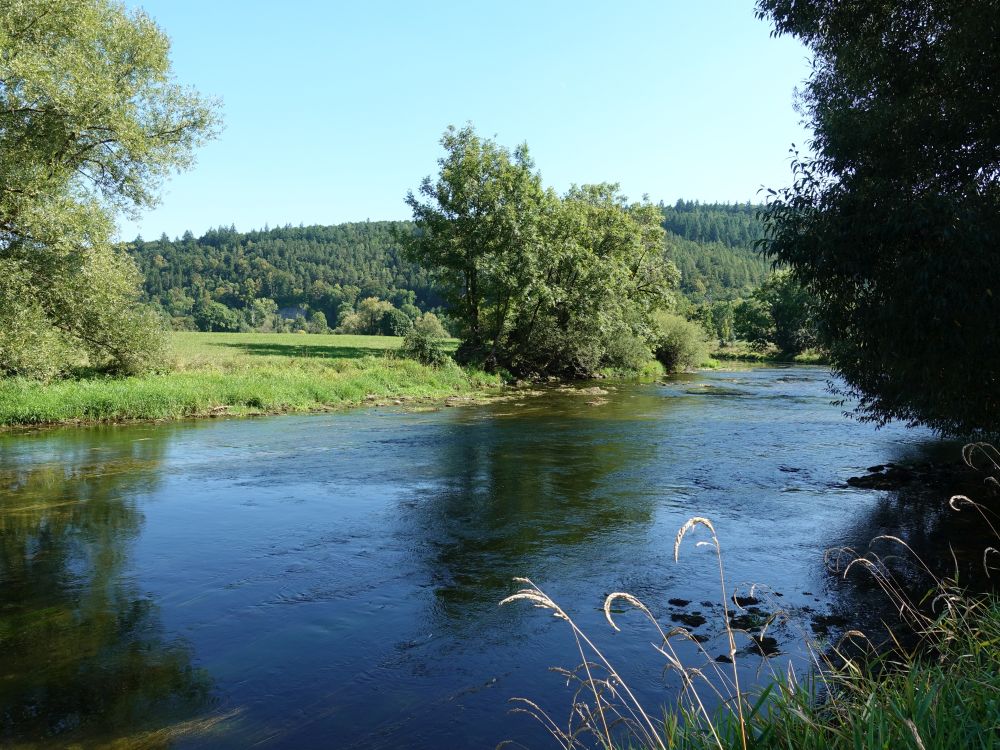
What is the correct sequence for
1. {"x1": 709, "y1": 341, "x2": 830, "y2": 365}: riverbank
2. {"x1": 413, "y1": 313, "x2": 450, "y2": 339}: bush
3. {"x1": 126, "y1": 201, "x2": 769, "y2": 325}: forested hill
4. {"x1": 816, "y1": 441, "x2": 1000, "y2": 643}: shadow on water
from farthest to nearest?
{"x1": 126, "y1": 201, "x2": 769, "y2": 325}: forested hill
{"x1": 709, "y1": 341, "x2": 830, "y2": 365}: riverbank
{"x1": 413, "y1": 313, "x2": 450, "y2": 339}: bush
{"x1": 816, "y1": 441, "x2": 1000, "y2": 643}: shadow on water

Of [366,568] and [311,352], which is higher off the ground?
[311,352]

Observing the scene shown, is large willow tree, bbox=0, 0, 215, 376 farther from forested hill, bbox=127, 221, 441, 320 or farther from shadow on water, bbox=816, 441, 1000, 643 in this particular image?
forested hill, bbox=127, 221, 441, 320

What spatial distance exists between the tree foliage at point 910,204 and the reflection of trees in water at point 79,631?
1023cm

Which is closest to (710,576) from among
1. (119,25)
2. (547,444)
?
(547,444)

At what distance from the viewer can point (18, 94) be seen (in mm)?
19156

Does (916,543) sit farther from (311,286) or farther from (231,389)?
(311,286)

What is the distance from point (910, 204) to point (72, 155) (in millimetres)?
21783

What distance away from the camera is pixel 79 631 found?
27.0 feet

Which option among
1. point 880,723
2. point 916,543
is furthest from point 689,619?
point 916,543

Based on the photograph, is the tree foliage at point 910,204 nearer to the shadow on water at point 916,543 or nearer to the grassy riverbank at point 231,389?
the shadow on water at point 916,543

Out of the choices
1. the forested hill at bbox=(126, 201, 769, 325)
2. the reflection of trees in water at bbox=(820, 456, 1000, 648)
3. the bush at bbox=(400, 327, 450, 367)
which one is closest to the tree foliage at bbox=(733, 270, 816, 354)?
the forested hill at bbox=(126, 201, 769, 325)

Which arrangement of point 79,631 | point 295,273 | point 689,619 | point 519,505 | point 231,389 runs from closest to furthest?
point 79,631 < point 689,619 < point 519,505 < point 231,389 < point 295,273

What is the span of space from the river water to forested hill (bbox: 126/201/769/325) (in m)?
108

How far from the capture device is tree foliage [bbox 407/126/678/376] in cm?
4225
